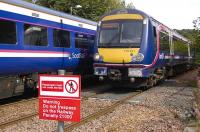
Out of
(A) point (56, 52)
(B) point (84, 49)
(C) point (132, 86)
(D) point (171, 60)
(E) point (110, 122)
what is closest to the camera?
(E) point (110, 122)

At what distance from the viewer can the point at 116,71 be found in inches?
592

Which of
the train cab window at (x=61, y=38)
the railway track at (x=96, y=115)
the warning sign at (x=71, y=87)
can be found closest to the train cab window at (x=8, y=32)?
the train cab window at (x=61, y=38)

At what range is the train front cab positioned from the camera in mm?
14805

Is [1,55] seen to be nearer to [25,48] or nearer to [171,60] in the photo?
[25,48]

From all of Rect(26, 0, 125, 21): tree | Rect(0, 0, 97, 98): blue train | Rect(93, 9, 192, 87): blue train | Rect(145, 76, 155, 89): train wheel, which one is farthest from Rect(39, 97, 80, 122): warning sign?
Rect(26, 0, 125, 21): tree

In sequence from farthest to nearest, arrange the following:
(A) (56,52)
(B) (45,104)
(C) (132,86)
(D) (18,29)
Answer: (C) (132,86) < (A) (56,52) < (D) (18,29) < (B) (45,104)

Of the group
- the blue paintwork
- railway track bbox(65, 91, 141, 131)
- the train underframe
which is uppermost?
the blue paintwork

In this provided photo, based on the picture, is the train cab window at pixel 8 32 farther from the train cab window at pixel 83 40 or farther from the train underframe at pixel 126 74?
the train cab window at pixel 83 40

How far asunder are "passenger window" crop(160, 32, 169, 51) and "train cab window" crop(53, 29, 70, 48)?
4583 mm

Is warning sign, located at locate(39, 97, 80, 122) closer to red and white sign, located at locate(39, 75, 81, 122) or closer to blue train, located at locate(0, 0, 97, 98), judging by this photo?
red and white sign, located at locate(39, 75, 81, 122)

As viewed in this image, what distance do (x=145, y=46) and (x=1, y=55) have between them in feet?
19.3

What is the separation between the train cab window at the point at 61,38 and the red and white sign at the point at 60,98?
31.0 feet

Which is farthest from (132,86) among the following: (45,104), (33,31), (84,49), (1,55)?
(45,104)

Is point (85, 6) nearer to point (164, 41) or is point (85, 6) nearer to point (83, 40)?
point (164, 41)
